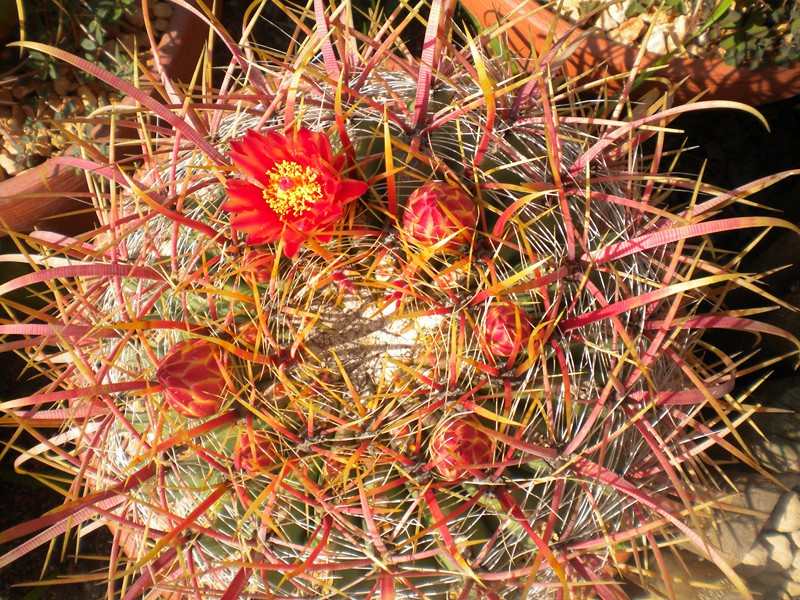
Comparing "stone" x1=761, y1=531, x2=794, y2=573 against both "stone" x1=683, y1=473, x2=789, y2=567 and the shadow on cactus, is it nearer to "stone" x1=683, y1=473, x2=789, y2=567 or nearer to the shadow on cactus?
"stone" x1=683, y1=473, x2=789, y2=567

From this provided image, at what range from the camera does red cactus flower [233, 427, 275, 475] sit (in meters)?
0.58

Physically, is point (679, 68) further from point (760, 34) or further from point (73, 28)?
point (73, 28)

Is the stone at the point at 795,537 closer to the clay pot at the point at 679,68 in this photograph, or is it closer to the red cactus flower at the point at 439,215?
the clay pot at the point at 679,68

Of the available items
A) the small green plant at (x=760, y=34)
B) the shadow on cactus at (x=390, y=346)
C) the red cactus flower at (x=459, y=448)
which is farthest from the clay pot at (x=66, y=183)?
the small green plant at (x=760, y=34)

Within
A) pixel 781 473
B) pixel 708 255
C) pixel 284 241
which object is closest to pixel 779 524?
pixel 781 473

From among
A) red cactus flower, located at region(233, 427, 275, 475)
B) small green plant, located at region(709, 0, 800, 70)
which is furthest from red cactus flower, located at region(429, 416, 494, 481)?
small green plant, located at region(709, 0, 800, 70)

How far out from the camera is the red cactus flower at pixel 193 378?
575mm

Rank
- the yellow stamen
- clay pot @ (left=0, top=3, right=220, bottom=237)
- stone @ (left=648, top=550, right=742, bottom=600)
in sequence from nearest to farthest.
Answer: the yellow stamen < stone @ (left=648, top=550, right=742, bottom=600) < clay pot @ (left=0, top=3, right=220, bottom=237)

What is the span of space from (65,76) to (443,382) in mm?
1042

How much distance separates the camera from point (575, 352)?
0.62m

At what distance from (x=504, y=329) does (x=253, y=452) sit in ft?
0.78

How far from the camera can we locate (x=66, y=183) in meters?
1.11

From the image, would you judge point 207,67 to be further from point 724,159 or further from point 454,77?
point 724,159

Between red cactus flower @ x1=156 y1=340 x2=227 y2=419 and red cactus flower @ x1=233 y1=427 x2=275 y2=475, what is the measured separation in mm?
40
